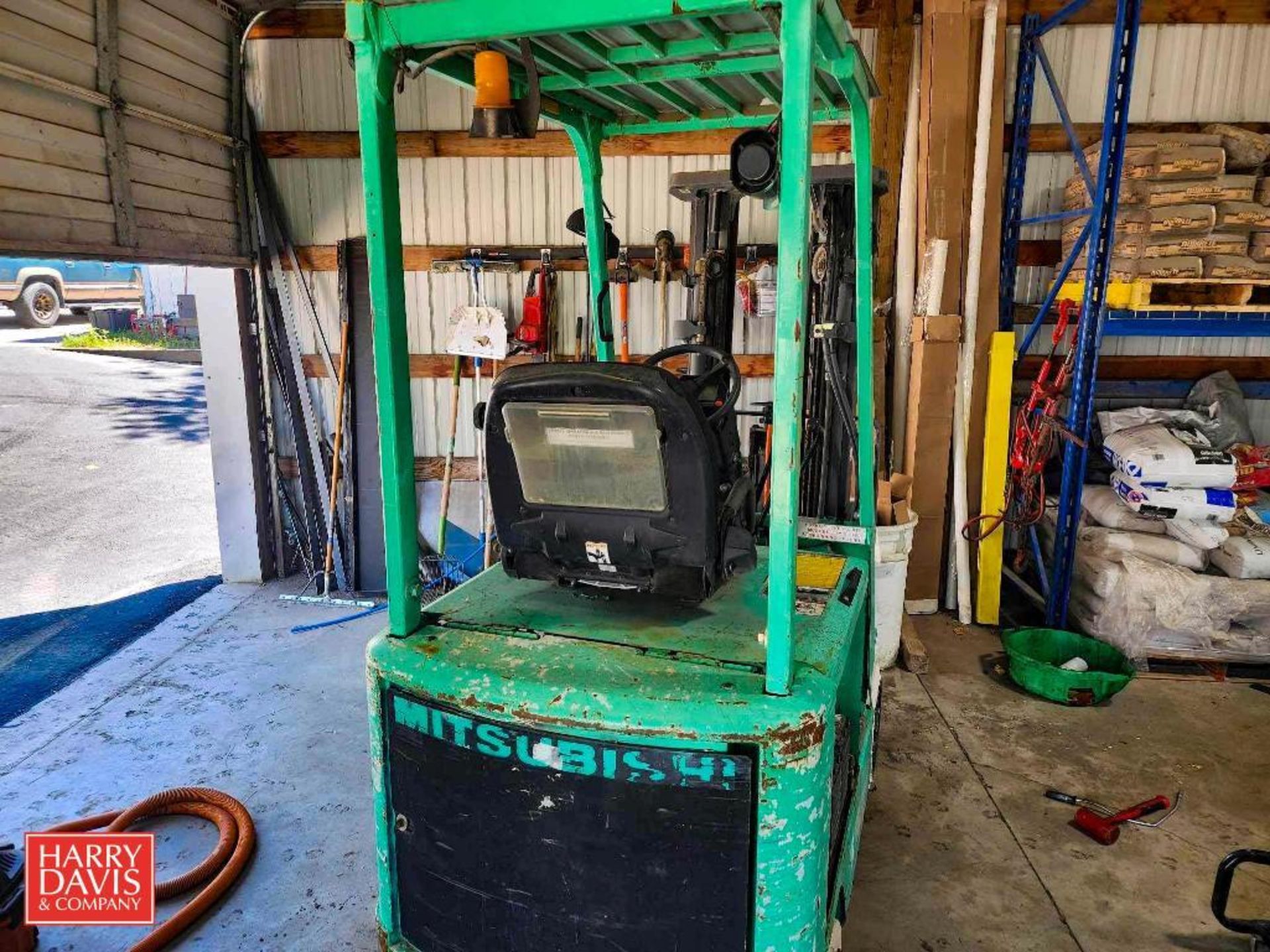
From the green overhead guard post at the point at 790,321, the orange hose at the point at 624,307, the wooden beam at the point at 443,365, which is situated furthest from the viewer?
the wooden beam at the point at 443,365

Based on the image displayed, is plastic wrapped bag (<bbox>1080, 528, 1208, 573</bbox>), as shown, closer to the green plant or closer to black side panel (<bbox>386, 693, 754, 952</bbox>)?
black side panel (<bbox>386, 693, 754, 952</bbox>)

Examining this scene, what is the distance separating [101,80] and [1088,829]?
238 inches

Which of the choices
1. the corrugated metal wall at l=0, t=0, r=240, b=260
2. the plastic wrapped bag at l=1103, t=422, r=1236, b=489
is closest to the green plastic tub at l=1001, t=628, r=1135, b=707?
the plastic wrapped bag at l=1103, t=422, r=1236, b=489

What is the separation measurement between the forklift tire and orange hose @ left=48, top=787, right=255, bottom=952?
58.6ft

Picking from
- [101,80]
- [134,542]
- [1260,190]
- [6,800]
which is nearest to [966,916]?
[6,800]

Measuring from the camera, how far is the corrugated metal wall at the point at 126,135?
13.4 feet

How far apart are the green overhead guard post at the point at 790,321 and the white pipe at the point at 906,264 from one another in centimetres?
412

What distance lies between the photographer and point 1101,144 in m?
4.62

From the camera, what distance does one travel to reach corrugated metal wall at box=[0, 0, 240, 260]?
4078 millimetres

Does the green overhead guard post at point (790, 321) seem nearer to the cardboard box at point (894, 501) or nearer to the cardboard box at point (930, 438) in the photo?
the cardboard box at point (894, 501)

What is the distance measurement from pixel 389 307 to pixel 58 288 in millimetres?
19961

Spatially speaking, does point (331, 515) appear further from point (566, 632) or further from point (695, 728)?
point (695, 728)

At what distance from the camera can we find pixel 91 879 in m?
2.89

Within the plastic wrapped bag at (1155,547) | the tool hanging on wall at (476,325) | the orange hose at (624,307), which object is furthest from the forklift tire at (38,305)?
the plastic wrapped bag at (1155,547)
